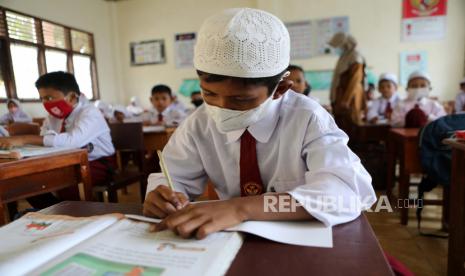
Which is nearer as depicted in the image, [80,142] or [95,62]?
[80,142]

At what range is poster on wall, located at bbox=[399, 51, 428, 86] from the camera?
5.42 meters

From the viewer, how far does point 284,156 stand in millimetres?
822

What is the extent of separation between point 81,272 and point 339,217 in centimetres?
44

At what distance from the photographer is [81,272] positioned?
406mm

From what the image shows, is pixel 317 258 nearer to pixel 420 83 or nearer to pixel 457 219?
pixel 457 219

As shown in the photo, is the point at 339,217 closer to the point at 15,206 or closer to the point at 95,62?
the point at 15,206

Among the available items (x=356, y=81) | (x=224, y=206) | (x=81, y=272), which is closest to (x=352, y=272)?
(x=224, y=206)

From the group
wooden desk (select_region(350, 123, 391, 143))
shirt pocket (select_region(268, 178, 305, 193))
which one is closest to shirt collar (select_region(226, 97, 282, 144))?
shirt pocket (select_region(268, 178, 305, 193))

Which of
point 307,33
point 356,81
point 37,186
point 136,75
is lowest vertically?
point 37,186

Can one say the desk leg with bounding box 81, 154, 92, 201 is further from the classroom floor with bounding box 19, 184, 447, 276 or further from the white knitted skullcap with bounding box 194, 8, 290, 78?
the classroom floor with bounding box 19, 184, 447, 276

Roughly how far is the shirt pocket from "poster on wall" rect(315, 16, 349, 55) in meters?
5.48

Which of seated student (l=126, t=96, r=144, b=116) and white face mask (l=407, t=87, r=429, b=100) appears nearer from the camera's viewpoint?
white face mask (l=407, t=87, r=429, b=100)

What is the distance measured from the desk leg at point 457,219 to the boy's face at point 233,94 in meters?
1.12

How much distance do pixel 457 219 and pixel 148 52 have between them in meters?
6.67
